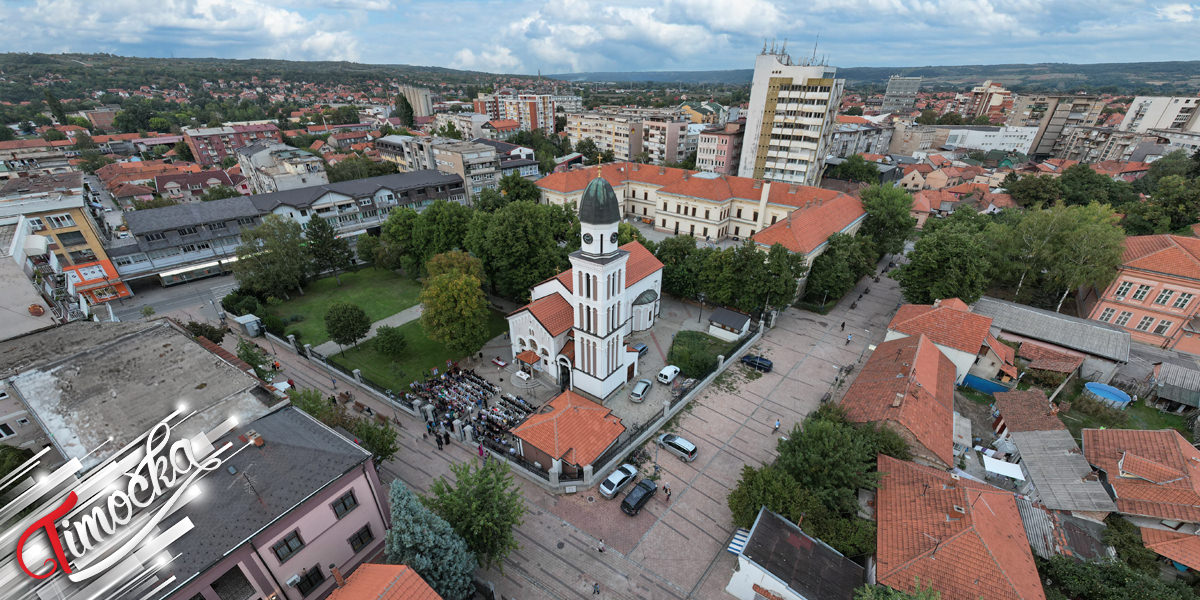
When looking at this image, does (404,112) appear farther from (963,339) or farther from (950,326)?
(963,339)

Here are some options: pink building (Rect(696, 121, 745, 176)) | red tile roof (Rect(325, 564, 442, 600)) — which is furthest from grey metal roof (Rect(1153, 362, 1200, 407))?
pink building (Rect(696, 121, 745, 176))

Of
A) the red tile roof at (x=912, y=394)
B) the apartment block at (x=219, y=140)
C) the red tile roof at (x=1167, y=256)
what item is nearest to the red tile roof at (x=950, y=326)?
the red tile roof at (x=912, y=394)

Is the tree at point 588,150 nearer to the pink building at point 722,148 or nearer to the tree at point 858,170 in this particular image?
the pink building at point 722,148

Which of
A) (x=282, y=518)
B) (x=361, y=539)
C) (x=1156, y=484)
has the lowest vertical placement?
(x=361, y=539)

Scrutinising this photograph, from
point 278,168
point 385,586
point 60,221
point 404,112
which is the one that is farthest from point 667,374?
point 404,112

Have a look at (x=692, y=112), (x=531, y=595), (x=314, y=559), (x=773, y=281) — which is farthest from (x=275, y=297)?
(x=692, y=112)
